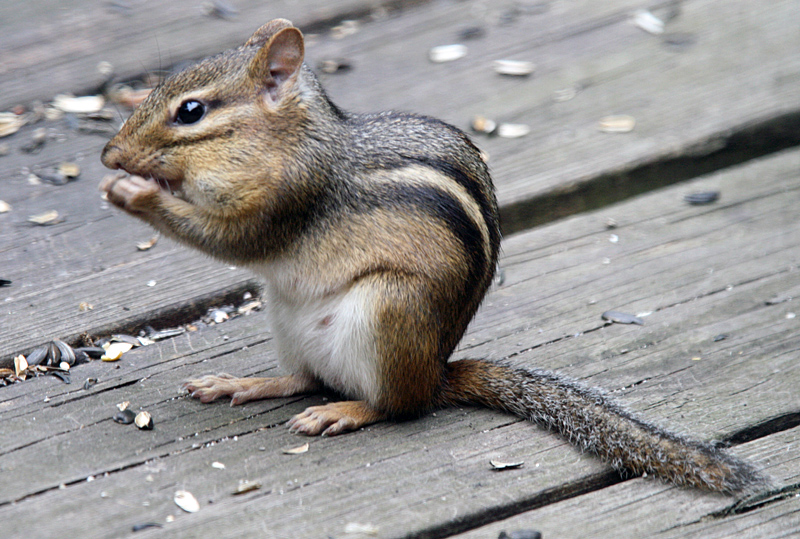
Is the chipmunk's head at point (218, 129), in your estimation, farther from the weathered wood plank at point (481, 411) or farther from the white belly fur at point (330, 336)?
the weathered wood plank at point (481, 411)

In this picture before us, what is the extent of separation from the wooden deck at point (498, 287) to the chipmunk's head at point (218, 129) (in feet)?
1.65

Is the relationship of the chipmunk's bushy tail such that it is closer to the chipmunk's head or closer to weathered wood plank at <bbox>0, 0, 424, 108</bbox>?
the chipmunk's head

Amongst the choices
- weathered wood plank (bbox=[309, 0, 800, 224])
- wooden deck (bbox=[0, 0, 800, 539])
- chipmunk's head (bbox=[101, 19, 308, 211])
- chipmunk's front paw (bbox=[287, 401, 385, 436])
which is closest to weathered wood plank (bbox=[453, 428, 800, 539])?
wooden deck (bbox=[0, 0, 800, 539])

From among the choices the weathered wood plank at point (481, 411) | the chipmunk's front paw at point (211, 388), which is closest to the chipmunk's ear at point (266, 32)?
the weathered wood plank at point (481, 411)

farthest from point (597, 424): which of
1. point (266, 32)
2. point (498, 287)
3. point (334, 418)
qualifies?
point (266, 32)

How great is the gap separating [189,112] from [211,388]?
0.70m

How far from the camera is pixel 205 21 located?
414 cm

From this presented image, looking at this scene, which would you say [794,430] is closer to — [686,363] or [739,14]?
[686,363]

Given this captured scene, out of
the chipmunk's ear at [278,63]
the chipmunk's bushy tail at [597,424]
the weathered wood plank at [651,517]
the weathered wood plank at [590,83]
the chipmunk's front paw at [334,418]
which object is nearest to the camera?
the weathered wood plank at [651,517]

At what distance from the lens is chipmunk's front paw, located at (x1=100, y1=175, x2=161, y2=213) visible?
2262 mm

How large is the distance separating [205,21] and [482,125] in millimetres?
1438

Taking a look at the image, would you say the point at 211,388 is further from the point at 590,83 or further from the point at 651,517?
the point at 590,83

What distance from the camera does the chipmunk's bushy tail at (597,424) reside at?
77.2 inches

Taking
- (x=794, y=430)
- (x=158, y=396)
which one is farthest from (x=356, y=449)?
(x=794, y=430)
